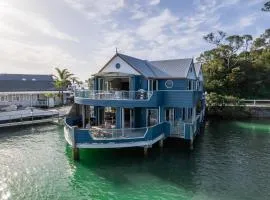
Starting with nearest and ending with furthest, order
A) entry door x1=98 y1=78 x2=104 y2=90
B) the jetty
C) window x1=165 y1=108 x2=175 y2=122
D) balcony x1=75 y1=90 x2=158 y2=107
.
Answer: balcony x1=75 y1=90 x2=158 y2=107, window x1=165 y1=108 x2=175 y2=122, entry door x1=98 y1=78 x2=104 y2=90, the jetty

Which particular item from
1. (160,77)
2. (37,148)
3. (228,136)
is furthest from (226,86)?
(37,148)

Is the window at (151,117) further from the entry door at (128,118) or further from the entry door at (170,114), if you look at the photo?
the entry door at (128,118)

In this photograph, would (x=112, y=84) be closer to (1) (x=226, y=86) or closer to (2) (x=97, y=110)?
(2) (x=97, y=110)

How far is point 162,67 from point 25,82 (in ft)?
135

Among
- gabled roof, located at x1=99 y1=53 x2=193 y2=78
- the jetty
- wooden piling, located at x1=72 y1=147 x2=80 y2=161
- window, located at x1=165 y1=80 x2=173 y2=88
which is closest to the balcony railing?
gabled roof, located at x1=99 y1=53 x2=193 y2=78

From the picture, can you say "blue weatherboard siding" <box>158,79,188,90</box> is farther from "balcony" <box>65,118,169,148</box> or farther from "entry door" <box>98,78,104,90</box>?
"entry door" <box>98,78,104,90</box>

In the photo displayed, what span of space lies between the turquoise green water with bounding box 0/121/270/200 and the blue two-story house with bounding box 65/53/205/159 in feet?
5.23

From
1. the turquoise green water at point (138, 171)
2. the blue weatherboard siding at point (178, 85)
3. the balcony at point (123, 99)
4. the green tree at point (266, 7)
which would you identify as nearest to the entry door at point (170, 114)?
the blue weatherboard siding at point (178, 85)

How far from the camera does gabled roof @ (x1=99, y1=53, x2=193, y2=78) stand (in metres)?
22.3

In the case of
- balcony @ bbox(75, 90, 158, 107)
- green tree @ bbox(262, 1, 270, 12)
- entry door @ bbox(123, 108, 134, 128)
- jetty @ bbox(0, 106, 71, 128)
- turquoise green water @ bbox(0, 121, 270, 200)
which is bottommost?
turquoise green water @ bbox(0, 121, 270, 200)

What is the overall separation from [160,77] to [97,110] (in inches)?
287

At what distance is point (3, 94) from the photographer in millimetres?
47250

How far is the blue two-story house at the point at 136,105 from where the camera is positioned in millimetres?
17906

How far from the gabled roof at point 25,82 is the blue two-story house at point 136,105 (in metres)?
33.0
